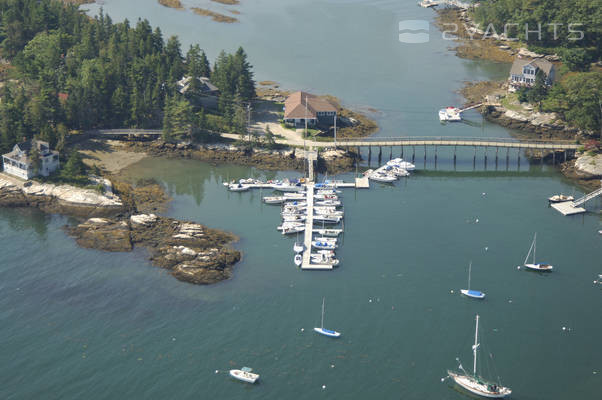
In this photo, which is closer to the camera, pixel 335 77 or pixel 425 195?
pixel 425 195

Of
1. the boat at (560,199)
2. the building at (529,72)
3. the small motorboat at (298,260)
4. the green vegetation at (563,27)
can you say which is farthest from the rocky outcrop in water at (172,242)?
the green vegetation at (563,27)

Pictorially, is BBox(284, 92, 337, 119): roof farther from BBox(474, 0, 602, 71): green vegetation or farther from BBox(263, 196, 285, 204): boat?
BBox(474, 0, 602, 71): green vegetation

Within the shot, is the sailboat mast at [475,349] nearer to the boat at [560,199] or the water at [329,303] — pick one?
the water at [329,303]

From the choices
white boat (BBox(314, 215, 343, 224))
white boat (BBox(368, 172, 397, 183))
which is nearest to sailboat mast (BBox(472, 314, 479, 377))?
white boat (BBox(314, 215, 343, 224))

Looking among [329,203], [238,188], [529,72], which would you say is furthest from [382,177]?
[529,72]

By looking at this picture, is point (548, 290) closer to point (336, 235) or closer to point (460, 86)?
point (336, 235)

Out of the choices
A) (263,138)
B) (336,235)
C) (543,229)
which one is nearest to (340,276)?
(336,235)
